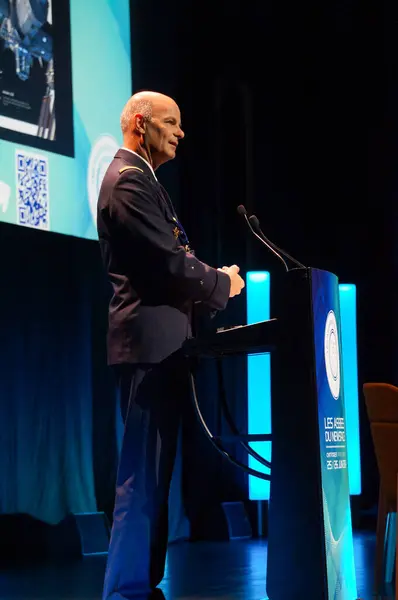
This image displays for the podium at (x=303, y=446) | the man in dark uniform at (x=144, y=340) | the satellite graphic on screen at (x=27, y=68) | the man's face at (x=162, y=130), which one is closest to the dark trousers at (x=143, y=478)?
the man in dark uniform at (x=144, y=340)

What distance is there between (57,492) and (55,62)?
1.91 meters

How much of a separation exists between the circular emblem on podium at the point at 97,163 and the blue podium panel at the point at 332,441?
220 centimetres

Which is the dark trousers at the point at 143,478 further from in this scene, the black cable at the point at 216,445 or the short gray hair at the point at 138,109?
the short gray hair at the point at 138,109

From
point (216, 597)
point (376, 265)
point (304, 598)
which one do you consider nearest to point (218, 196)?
point (376, 265)

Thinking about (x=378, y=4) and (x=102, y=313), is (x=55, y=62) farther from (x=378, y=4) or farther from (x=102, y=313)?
(x=378, y=4)

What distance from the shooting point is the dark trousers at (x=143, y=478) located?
2.14 m

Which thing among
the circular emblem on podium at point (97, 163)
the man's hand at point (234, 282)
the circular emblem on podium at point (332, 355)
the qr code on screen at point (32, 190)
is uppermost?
the circular emblem on podium at point (97, 163)

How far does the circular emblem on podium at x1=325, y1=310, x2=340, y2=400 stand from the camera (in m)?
2.17

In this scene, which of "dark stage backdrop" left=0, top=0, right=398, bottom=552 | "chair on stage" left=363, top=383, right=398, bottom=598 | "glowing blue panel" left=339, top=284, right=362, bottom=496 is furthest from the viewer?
"glowing blue panel" left=339, top=284, right=362, bottom=496

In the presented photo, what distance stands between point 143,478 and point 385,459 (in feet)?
3.61

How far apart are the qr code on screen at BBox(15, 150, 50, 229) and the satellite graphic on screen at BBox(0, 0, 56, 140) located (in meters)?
0.13

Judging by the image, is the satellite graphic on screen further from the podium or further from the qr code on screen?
the podium

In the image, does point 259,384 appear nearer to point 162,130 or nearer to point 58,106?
point 58,106

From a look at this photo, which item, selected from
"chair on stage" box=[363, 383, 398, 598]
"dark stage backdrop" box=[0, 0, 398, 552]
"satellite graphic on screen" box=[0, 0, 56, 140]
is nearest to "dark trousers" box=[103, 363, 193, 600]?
"chair on stage" box=[363, 383, 398, 598]
